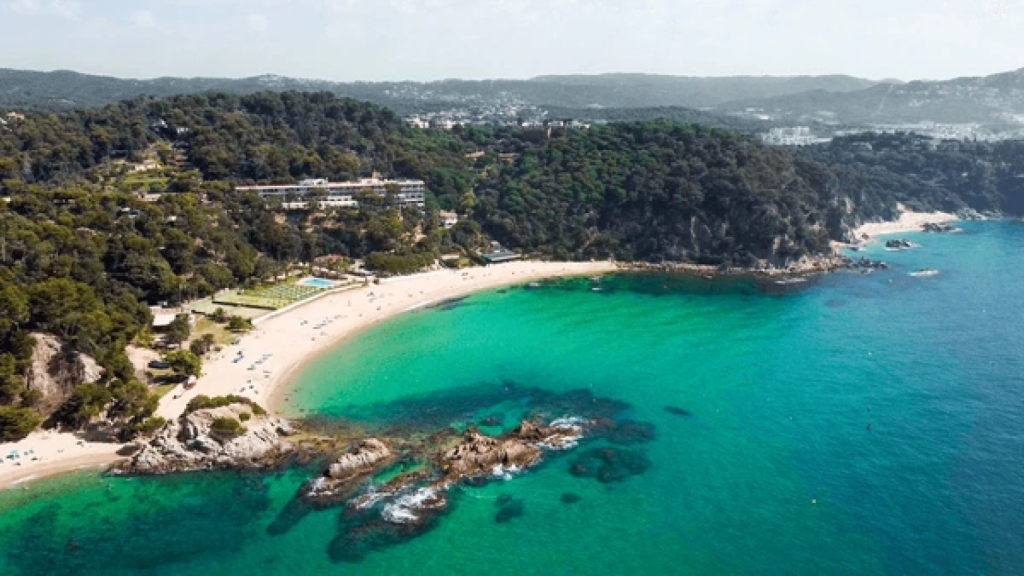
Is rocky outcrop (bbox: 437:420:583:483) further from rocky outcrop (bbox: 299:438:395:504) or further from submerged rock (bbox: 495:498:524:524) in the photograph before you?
rocky outcrop (bbox: 299:438:395:504)

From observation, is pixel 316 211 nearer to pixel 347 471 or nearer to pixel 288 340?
pixel 288 340

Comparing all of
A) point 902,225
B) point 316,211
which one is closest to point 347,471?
point 316,211

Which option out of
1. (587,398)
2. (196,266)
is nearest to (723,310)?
(587,398)

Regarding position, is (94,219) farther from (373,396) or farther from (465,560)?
Answer: (465,560)

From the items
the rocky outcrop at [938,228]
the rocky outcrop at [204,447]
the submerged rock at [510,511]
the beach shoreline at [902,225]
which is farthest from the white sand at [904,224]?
the rocky outcrop at [204,447]

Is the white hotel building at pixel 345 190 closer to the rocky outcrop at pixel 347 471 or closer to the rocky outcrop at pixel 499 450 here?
the rocky outcrop at pixel 347 471

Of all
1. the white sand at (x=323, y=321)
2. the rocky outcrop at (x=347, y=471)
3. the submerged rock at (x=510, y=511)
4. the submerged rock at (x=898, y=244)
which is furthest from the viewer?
the submerged rock at (x=898, y=244)

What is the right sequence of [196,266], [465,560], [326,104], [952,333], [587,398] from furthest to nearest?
[326,104]
[196,266]
[952,333]
[587,398]
[465,560]
